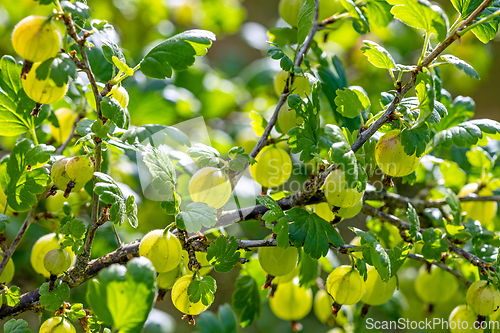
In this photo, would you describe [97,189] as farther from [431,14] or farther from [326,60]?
[326,60]

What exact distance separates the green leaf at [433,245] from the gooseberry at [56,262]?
696mm

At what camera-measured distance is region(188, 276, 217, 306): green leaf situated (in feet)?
2.08

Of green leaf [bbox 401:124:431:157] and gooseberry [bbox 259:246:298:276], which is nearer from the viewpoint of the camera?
green leaf [bbox 401:124:431:157]

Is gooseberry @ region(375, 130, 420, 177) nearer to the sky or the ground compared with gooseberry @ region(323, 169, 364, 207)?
nearer to the sky

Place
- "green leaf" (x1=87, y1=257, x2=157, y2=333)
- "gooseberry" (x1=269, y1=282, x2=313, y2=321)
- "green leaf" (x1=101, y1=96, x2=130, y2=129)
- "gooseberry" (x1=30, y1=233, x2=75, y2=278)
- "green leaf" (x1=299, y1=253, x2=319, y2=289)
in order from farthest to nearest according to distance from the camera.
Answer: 1. "gooseberry" (x1=269, y1=282, x2=313, y2=321)
2. "green leaf" (x1=299, y1=253, x2=319, y2=289)
3. "gooseberry" (x1=30, y1=233, x2=75, y2=278)
4. "green leaf" (x1=101, y1=96, x2=130, y2=129)
5. "green leaf" (x1=87, y1=257, x2=157, y2=333)

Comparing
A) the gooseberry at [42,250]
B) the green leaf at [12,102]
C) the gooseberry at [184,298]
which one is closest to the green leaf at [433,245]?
the gooseberry at [184,298]

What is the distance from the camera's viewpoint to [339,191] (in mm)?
651

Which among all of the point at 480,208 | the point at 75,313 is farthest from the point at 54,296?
the point at 480,208

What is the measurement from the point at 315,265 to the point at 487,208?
503 millimetres

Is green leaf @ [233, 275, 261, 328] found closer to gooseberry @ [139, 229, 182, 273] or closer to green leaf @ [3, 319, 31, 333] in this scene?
gooseberry @ [139, 229, 182, 273]

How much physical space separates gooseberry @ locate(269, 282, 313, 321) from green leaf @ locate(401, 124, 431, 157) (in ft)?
2.01

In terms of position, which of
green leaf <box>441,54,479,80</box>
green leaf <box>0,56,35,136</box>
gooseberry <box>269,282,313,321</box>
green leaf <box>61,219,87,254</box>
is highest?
green leaf <box>441,54,479,80</box>

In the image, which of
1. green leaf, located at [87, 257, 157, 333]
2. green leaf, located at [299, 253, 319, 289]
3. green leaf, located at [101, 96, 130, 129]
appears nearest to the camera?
green leaf, located at [87, 257, 157, 333]

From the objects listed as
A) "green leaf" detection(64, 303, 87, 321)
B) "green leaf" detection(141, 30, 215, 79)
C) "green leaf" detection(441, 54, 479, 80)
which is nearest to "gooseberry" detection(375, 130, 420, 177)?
"green leaf" detection(441, 54, 479, 80)
